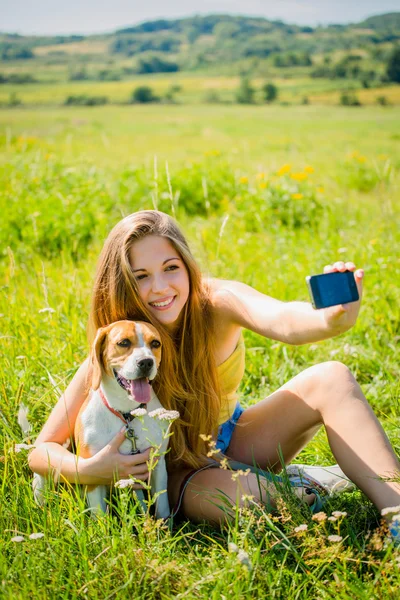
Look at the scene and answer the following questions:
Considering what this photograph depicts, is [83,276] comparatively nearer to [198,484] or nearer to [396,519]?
[198,484]

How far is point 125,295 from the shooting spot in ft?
7.11

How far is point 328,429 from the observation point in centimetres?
215

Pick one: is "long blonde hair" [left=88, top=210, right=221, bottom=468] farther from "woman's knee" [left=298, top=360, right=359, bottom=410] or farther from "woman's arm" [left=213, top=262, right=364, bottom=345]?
"woman's knee" [left=298, top=360, right=359, bottom=410]

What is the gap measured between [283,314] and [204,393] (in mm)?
531

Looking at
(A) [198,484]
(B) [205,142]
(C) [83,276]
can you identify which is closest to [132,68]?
(B) [205,142]

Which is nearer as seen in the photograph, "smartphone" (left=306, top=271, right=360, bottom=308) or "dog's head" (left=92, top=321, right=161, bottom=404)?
"smartphone" (left=306, top=271, right=360, bottom=308)

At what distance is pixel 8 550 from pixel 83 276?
2376 millimetres

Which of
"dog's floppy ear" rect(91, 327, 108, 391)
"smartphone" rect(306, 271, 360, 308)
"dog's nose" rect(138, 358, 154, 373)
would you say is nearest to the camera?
"smartphone" rect(306, 271, 360, 308)

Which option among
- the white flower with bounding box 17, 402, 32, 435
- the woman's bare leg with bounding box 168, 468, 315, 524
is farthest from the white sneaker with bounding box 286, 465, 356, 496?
the white flower with bounding box 17, 402, 32, 435

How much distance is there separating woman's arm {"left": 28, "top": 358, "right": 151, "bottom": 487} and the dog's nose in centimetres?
32

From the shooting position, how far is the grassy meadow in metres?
1.72

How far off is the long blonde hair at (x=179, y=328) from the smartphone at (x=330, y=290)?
2.36ft

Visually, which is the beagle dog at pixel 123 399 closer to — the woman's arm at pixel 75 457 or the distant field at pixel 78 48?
the woman's arm at pixel 75 457

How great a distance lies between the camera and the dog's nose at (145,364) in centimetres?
181
